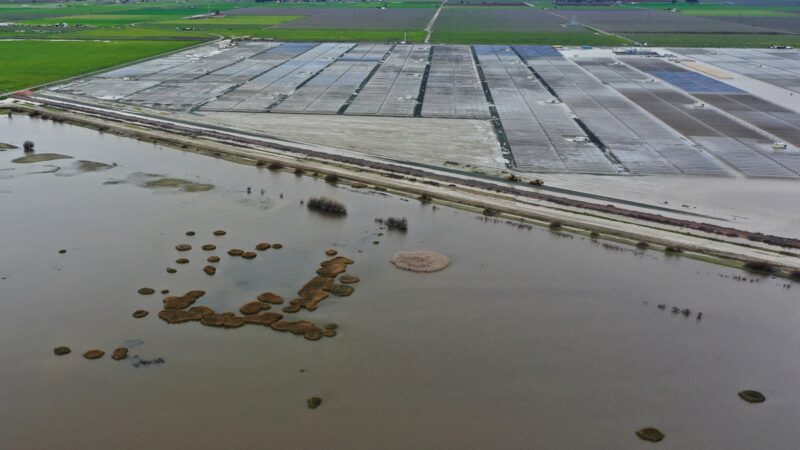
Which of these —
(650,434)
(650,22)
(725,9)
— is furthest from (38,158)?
(725,9)

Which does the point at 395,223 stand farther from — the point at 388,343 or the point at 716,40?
the point at 716,40

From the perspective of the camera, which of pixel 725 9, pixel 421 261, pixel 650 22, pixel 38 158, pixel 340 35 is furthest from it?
pixel 725 9

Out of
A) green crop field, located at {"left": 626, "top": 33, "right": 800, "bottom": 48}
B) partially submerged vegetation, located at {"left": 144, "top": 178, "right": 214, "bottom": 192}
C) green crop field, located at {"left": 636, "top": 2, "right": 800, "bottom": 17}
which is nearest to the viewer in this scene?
partially submerged vegetation, located at {"left": 144, "top": 178, "right": 214, "bottom": 192}

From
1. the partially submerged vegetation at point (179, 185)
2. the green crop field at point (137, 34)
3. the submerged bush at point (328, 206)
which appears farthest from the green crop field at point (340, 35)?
the submerged bush at point (328, 206)

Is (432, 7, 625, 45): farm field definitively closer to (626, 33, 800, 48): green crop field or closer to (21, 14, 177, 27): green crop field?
(626, 33, 800, 48): green crop field

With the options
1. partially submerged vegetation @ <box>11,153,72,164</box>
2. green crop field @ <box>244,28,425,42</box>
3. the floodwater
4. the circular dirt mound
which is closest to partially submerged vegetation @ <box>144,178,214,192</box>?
the floodwater

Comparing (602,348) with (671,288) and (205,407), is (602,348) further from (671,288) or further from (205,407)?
(205,407)
